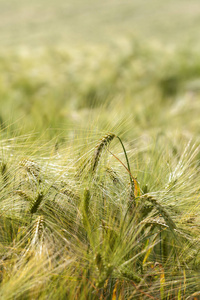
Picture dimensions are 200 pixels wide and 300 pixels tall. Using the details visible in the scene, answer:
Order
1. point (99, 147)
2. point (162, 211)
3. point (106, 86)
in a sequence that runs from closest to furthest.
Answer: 1. point (162, 211)
2. point (99, 147)
3. point (106, 86)

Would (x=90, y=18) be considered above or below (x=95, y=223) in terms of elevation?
above

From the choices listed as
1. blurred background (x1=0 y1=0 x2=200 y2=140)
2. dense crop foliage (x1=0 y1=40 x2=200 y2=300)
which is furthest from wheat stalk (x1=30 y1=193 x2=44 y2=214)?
blurred background (x1=0 y1=0 x2=200 y2=140)

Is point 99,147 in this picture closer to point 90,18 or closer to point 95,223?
point 95,223

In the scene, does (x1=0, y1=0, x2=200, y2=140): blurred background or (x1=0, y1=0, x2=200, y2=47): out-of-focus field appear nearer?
(x1=0, y1=0, x2=200, y2=140): blurred background

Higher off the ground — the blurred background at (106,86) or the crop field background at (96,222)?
the blurred background at (106,86)

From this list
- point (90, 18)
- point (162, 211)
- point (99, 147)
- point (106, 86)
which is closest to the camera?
point (162, 211)

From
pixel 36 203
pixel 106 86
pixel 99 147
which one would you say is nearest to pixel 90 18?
pixel 106 86

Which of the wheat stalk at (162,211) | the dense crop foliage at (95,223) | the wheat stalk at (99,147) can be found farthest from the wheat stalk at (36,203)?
the wheat stalk at (162,211)

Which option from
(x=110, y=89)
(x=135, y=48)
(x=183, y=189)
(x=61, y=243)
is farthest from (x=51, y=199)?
(x=135, y=48)

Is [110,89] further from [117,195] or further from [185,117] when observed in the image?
[117,195]

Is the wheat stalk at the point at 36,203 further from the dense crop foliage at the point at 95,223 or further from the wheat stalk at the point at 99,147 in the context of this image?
the wheat stalk at the point at 99,147

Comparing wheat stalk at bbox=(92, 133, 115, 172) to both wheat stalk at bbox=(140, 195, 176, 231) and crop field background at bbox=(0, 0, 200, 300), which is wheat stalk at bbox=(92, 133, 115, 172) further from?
wheat stalk at bbox=(140, 195, 176, 231)
